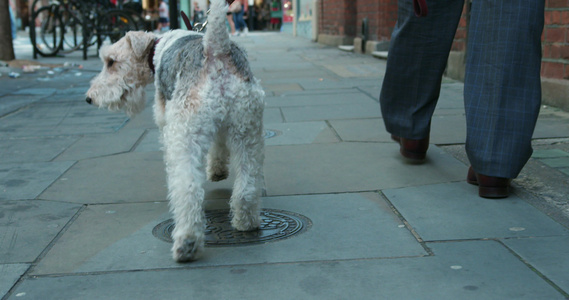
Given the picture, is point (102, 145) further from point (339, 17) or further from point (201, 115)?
point (339, 17)

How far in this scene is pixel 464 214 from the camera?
3271 millimetres

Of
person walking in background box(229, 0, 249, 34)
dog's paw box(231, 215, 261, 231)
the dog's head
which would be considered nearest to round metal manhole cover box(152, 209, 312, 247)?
dog's paw box(231, 215, 261, 231)

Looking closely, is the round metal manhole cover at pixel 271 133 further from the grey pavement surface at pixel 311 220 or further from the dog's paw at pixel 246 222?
the dog's paw at pixel 246 222

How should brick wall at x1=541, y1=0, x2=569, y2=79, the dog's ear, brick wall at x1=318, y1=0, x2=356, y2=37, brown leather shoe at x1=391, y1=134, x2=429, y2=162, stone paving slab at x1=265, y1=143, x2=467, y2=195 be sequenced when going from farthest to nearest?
brick wall at x1=318, y1=0, x2=356, y2=37 → brick wall at x1=541, y1=0, x2=569, y2=79 → brown leather shoe at x1=391, y1=134, x2=429, y2=162 → stone paving slab at x1=265, y1=143, x2=467, y2=195 → the dog's ear

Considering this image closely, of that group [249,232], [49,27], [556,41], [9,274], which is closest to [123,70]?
[249,232]

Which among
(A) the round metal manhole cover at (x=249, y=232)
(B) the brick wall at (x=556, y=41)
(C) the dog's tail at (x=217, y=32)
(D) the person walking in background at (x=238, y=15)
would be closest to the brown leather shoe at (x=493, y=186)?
(A) the round metal manhole cover at (x=249, y=232)

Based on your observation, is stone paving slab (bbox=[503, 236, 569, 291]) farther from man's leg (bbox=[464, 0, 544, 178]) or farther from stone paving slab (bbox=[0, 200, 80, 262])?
stone paving slab (bbox=[0, 200, 80, 262])

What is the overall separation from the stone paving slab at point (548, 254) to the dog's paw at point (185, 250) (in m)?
1.39

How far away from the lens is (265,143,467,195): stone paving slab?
3.90m

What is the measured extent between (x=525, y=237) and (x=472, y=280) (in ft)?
1.91

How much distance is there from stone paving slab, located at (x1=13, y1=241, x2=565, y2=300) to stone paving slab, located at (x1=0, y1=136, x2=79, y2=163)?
95.4 inches

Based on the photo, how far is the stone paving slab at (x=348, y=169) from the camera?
390cm

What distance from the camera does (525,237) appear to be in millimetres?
2914

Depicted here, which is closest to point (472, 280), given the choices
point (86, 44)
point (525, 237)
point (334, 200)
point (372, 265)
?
point (372, 265)
